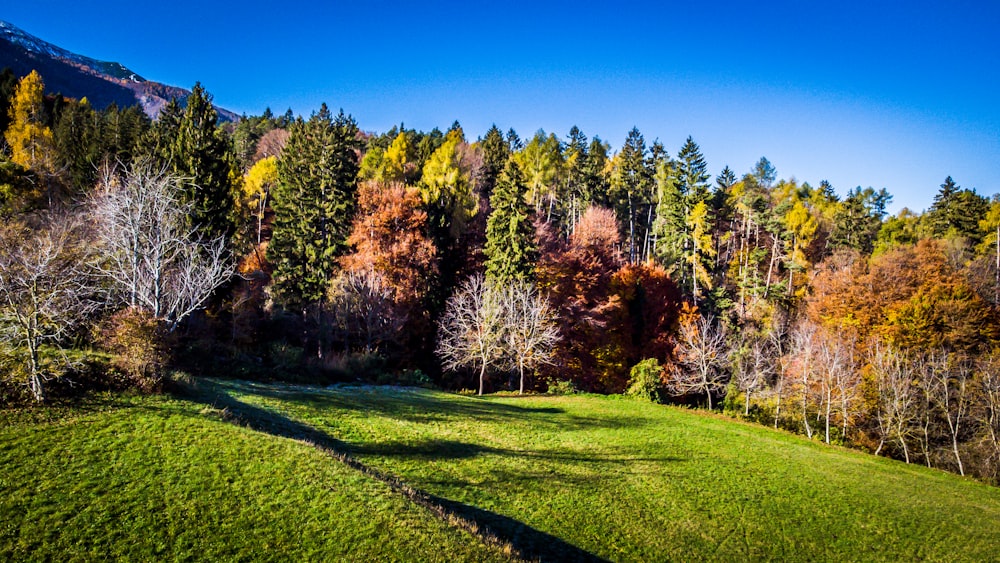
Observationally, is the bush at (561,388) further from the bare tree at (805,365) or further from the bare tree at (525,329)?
the bare tree at (805,365)

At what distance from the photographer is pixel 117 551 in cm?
692

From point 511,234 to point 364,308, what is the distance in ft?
41.0

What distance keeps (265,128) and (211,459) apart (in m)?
86.7

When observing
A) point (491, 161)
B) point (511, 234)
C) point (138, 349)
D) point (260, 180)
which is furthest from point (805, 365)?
point (260, 180)

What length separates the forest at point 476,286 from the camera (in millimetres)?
→ 22578

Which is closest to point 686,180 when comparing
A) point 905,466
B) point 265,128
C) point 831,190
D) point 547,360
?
point 547,360

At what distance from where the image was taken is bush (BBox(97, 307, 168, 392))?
520 inches

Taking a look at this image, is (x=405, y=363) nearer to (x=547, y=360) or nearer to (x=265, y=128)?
(x=547, y=360)

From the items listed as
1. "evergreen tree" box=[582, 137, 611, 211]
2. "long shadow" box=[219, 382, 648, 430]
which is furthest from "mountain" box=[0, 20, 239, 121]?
"long shadow" box=[219, 382, 648, 430]

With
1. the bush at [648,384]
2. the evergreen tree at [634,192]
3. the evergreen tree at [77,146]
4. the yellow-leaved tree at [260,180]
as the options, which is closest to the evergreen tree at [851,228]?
the evergreen tree at [634,192]

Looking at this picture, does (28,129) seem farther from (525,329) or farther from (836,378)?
(836,378)

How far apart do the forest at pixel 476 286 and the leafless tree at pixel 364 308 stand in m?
0.23

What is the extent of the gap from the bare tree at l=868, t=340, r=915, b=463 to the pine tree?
920 inches

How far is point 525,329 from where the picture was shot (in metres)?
31.1
